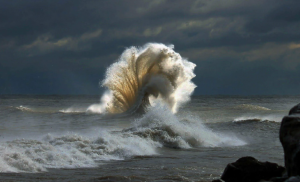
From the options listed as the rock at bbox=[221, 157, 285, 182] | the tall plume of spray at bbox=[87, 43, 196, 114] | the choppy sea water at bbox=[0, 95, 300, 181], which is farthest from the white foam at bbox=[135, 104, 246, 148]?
the tall plume of spray at bbox=[87, 43, 196, 114]

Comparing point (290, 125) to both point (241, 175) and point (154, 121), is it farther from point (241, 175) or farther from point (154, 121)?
point (154, 121)

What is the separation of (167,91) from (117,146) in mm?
16419

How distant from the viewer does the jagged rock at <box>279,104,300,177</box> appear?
183 inches

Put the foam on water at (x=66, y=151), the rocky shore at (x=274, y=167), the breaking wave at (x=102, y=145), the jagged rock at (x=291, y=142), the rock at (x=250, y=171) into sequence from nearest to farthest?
1. the jagged rock at (x=291, y=142)
2. the rocky shore at (x=274, y=167)
3. the rock at (x=250, y=171)
4. the foam on water at (x=66, y=151)
5. the breaking wave at (x=102, y=145)

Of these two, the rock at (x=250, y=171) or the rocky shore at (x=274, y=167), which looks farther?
the rock at (x=250, y=171)

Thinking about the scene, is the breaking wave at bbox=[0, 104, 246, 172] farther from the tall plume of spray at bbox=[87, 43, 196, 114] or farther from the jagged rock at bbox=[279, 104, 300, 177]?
the tall plume of spray at bbox=[87, 43, 196, 114]

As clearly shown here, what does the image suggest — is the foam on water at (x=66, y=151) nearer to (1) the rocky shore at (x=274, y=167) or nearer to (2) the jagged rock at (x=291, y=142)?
(1) the rocky shore at (x=274, y=167)

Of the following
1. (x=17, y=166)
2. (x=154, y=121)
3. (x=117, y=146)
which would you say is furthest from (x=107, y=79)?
(x=17, y=166)

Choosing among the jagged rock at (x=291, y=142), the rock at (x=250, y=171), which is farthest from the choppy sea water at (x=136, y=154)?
the jagged rock at (x=291, y=142)

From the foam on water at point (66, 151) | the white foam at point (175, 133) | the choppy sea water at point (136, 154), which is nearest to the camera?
the choppy sea water at point (136, 154)

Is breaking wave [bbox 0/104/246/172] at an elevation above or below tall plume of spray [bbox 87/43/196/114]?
below

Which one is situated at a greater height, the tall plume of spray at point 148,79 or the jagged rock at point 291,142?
the tall plume of spray at point 148,79

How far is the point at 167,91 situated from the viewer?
2611 centimetres

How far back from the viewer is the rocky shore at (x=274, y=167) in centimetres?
484
